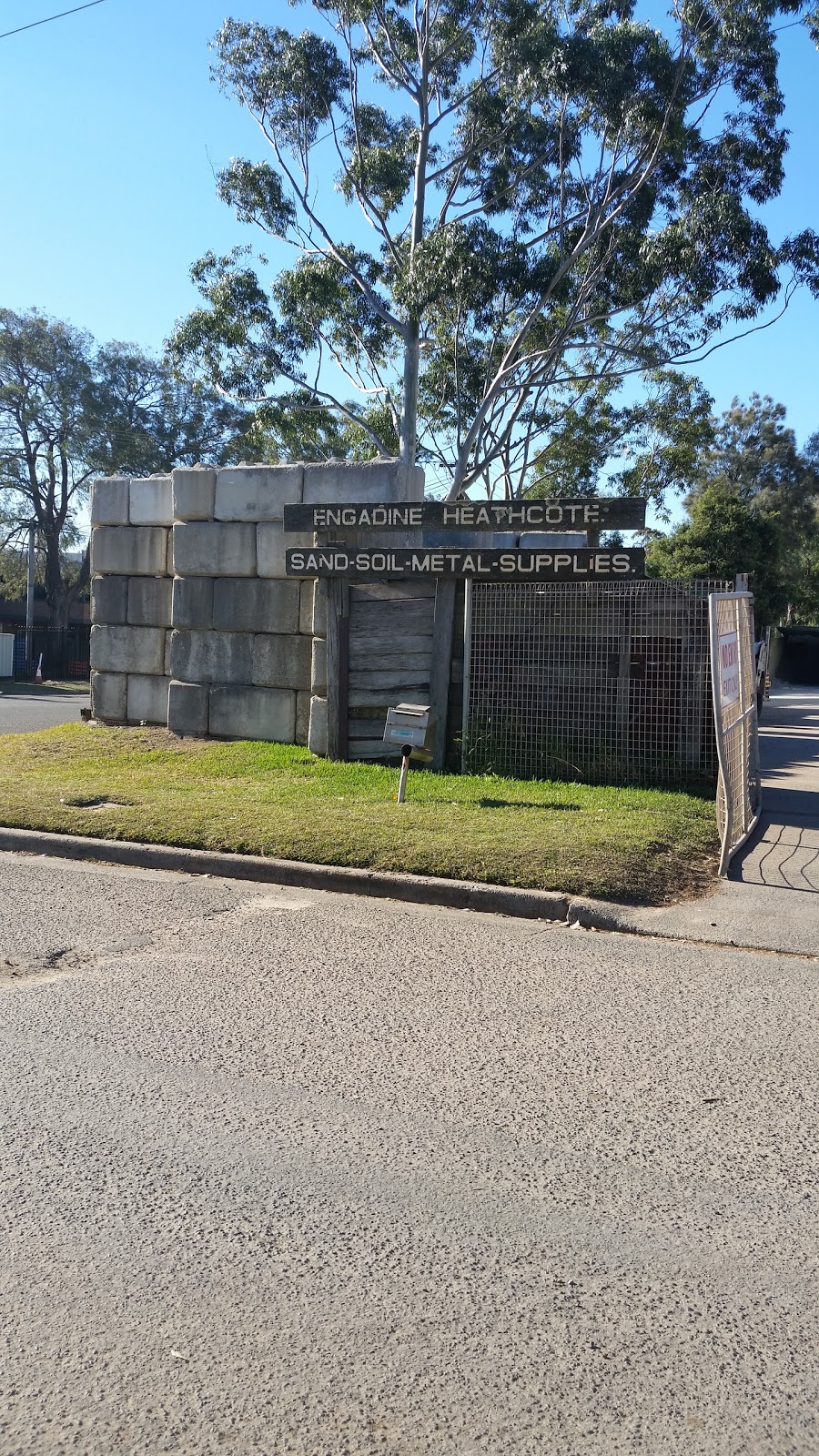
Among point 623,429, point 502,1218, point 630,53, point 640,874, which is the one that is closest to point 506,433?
point 623,429

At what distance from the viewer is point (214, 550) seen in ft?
41.1

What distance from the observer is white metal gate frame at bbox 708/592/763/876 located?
786cm

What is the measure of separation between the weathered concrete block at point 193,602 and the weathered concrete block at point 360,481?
149 cm

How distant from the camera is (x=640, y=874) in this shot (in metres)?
7.47

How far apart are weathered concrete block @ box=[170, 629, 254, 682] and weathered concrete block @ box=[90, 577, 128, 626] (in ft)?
3.33

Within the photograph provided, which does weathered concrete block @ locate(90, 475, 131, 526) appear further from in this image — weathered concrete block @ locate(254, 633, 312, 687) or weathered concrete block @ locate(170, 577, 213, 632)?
weathered concrete block @ locate(254, 633, 312, 687)

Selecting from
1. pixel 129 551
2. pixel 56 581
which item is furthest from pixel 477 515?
pixel 56 581

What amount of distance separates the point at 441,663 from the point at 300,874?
3.66 metres

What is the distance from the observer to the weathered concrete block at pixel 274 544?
1210cm

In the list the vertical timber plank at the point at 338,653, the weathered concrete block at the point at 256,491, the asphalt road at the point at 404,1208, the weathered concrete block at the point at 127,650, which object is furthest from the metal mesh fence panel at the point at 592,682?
the asphalt road at the point at 404,1208

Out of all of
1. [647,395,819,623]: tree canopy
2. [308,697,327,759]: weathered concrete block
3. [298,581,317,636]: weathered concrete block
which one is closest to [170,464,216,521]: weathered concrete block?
[298,581,317,636]: weathered concrete block

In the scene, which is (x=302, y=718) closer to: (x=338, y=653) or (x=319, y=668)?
(x=319, y=668)

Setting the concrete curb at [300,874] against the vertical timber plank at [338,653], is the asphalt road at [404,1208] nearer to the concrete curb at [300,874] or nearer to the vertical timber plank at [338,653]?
the concrete curb at [300,874]

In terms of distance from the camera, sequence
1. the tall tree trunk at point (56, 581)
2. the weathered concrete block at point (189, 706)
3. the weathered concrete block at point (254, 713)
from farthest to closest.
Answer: the tall tree trunk at point (56, 581) → the weathered concrete block at point (189, 706) → the weathered concrete block at point (254, 713)
